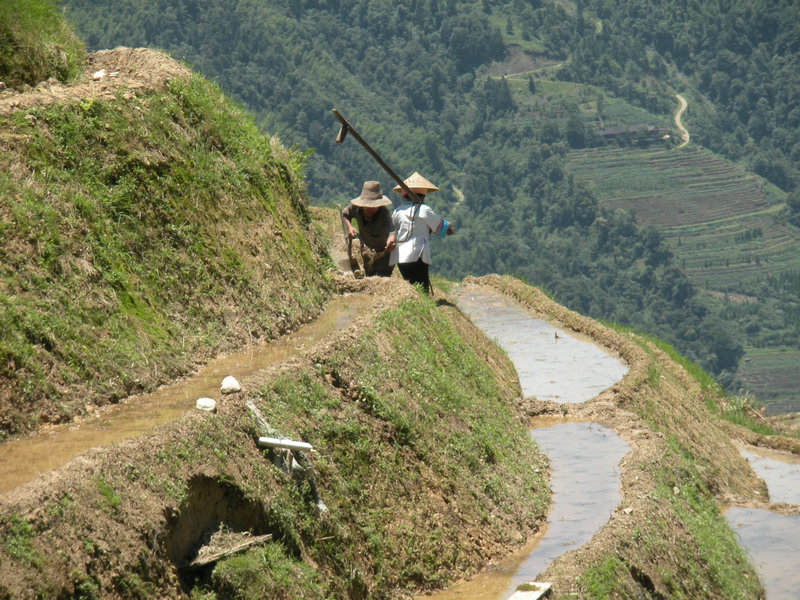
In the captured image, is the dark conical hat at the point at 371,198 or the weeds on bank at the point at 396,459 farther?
the dark conical hat at the point at 371,198

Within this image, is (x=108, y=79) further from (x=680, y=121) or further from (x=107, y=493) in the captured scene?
(x=680, y=121)

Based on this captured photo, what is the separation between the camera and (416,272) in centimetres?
1295

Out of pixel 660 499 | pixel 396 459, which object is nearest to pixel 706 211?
pixel 660 499

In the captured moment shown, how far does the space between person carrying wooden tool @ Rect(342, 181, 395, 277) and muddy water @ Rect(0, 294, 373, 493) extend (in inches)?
129

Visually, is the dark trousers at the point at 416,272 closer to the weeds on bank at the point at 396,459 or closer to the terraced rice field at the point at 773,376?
the weeds on bank at the point at 396,459

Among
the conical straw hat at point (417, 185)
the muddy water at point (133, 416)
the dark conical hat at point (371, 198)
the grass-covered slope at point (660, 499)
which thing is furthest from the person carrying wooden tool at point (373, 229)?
the muddy water at point (133, 416)

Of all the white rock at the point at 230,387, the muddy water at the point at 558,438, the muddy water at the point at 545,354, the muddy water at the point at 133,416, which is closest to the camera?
the muddy water at the point at 133,416

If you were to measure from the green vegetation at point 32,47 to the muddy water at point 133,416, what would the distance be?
3.53m

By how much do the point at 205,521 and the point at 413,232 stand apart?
281 inches

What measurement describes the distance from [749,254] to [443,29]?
1669 inches

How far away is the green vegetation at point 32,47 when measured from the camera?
9.55 metres

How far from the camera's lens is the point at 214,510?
20.2ft

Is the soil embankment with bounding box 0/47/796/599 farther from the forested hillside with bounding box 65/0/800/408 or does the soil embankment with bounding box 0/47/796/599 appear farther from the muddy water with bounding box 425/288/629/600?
the forested hillside with bounding box 65/0/800/408

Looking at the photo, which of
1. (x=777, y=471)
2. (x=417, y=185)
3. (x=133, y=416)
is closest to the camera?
(x=133, y=416)
